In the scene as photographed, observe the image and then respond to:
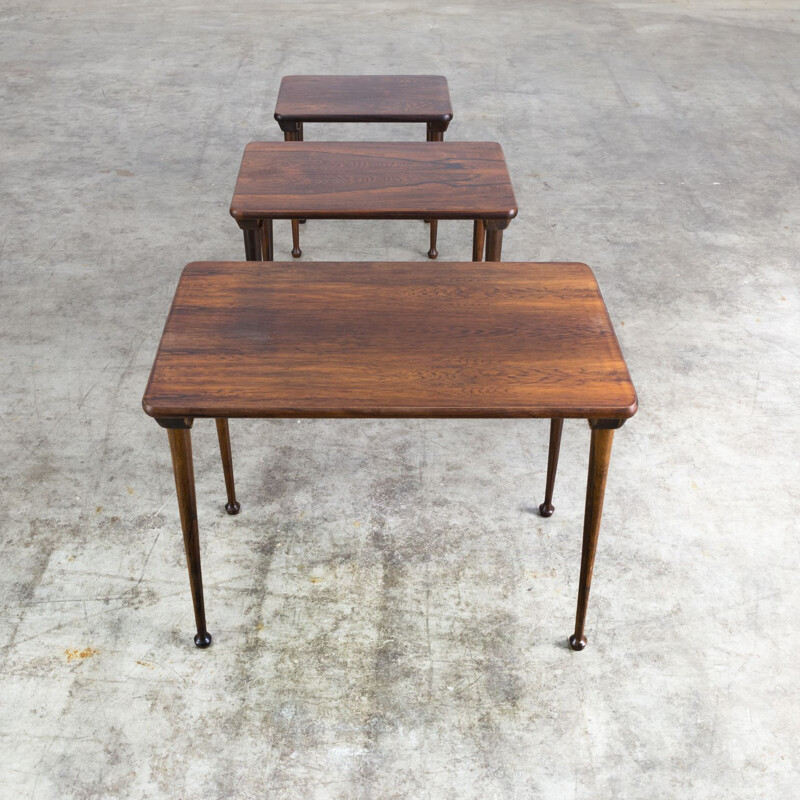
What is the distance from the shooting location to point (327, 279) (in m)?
2.22

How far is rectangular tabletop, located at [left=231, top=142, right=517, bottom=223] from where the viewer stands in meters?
2.72

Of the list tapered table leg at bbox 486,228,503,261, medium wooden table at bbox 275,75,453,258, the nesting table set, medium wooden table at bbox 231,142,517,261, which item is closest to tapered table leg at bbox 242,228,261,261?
medium wooden table at bbox 231,142,517,261

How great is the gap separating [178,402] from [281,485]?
972 millimetres

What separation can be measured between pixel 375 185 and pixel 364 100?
95 centimetres

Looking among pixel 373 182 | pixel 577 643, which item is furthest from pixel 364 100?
pixel 577 643

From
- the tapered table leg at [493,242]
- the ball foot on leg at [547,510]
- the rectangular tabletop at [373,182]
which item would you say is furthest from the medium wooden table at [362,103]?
the ball foot on leg at [547,510]

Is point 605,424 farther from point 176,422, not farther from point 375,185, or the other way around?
point 375,185

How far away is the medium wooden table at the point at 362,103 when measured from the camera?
3.52 m

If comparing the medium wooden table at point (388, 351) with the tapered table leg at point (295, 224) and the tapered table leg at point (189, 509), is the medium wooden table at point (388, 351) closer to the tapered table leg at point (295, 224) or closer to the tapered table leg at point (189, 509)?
the tapered table leg at point (189, 509)

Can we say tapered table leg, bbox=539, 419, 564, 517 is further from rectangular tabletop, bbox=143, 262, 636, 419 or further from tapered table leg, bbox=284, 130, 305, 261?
tapered table leg, bbox=284, 130, 305, 261

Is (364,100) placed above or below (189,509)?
above

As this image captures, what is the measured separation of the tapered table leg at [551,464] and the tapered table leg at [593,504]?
1.45 feet

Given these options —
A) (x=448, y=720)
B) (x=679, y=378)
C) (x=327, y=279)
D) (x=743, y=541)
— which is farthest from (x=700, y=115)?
(x=448, y=720)

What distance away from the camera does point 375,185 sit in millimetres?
2859
